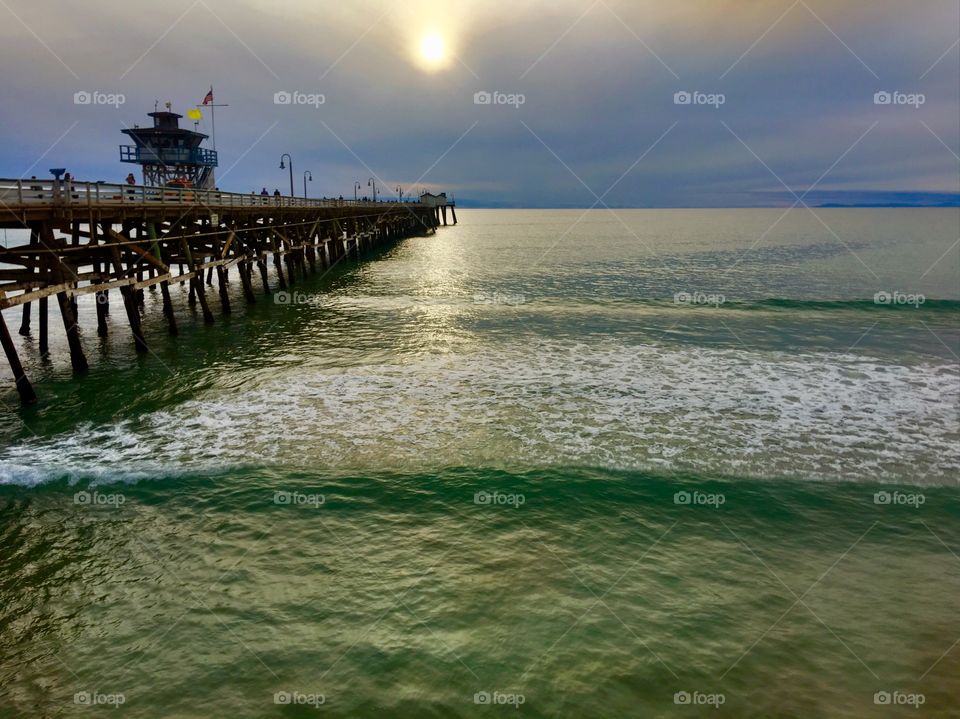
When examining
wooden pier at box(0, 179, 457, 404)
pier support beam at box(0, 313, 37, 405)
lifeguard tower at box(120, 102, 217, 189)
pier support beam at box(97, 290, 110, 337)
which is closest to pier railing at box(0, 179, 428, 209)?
wooden pier at box(0, 179, 457, 404)

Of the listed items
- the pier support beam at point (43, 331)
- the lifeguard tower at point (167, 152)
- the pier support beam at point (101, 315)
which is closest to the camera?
the pier support beam at point (43, 331)

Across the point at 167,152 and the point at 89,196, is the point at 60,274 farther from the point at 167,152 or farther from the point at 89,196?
the point at 167,152

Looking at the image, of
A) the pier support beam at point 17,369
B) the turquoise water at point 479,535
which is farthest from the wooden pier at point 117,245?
the turquoise water at point 479,535

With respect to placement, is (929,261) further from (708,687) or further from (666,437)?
(708,687)

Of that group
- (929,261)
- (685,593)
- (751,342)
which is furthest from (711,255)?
(685,593)

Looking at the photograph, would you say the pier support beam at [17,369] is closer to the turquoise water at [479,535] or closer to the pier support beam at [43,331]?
the turquoise water at [479,535]

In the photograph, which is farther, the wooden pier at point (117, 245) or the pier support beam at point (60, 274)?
the pier support beam at point (60, 274)

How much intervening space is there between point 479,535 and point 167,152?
60.1m

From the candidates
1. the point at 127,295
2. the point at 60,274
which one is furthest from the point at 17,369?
the point at 127,295

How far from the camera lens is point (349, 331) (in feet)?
79.4

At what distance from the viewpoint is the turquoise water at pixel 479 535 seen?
6473 millimetres

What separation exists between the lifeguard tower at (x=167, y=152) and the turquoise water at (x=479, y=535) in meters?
43.3

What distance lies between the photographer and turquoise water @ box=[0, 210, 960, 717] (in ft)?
21.2

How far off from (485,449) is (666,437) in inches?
162
